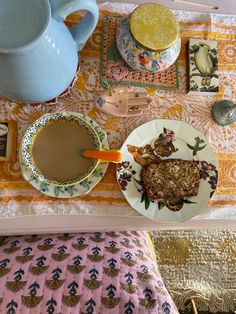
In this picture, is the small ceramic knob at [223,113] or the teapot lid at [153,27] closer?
the teapot lid at [153,27]

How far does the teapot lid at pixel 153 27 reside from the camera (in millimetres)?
652

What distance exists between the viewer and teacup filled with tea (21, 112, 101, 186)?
2.22 feet

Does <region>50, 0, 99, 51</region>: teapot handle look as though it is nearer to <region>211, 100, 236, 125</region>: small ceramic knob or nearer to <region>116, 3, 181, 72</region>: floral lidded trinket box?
<region>116, 3, 181, 72</region>: floral lidded trinket box

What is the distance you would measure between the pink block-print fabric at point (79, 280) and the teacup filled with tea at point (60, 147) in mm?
158

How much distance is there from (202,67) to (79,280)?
1.73ft

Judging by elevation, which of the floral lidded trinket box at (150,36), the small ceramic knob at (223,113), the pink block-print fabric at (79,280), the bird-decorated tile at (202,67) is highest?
the floral lidded trinket box at (150,36)

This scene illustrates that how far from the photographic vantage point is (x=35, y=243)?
0.76 metres

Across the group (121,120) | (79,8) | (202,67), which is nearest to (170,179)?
(121,120)

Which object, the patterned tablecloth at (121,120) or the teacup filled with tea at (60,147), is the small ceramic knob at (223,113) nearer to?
the patterned tablecloth at (121,120)

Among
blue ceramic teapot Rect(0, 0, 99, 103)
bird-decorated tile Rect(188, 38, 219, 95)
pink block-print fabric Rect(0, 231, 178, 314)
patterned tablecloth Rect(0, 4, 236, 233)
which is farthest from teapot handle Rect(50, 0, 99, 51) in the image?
pink block-print fabric Rect(0, 231, 178, 314)

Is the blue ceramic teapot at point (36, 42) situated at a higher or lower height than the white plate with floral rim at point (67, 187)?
higher

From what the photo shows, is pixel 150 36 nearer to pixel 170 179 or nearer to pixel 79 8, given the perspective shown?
pixel 79 8

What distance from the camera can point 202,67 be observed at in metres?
0.77

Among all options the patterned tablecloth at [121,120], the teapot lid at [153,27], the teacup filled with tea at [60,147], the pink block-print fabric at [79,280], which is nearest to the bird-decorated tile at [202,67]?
the patterned tablecloth at [121,120]
